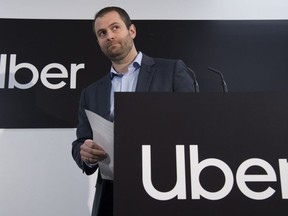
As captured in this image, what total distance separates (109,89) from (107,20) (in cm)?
27

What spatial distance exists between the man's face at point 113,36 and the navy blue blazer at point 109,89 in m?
0.09

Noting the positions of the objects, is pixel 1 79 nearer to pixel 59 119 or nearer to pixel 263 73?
pixel 59 119

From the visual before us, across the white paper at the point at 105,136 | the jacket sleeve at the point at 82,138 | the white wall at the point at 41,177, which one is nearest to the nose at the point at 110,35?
the jacket sleeve at the point at 82,138

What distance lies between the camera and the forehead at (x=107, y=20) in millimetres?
1433

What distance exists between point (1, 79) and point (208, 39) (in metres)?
1.28

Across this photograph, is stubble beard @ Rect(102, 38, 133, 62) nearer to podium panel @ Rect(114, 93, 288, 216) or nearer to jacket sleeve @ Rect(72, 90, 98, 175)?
jacket sleeve @ Rect(72, 90, 98, 175)

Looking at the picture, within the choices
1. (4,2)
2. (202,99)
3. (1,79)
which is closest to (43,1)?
(4,2)

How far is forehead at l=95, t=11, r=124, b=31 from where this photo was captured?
143 cm

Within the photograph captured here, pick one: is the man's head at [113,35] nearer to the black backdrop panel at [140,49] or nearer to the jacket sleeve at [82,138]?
the jacket sleeve at [82,138]

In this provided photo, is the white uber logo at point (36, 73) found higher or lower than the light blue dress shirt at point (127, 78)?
higher

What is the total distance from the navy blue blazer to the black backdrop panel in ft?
2.40

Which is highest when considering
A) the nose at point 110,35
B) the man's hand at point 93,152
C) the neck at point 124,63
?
the nose at point 110,35

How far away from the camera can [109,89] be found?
140 cm

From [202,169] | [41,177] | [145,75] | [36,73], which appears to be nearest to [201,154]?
[202,169]
